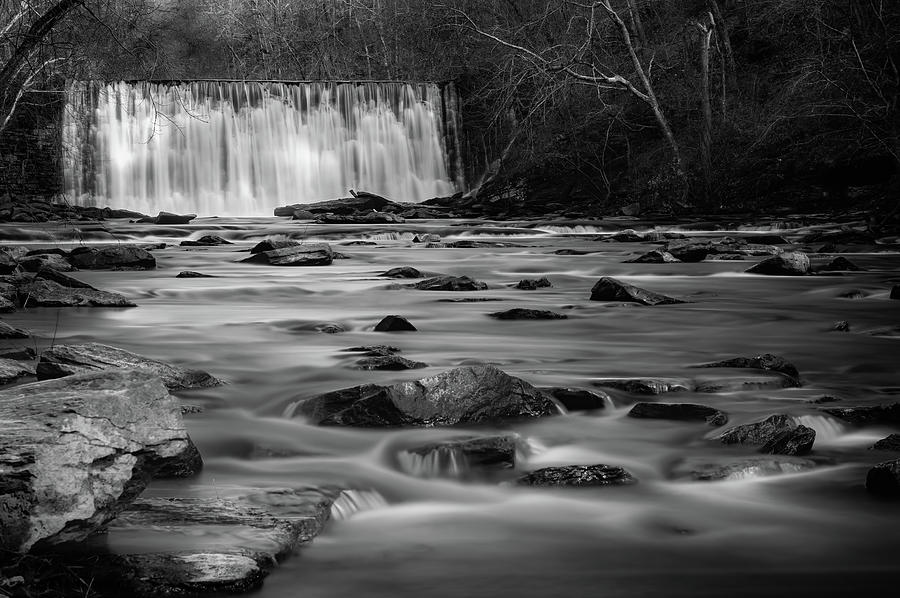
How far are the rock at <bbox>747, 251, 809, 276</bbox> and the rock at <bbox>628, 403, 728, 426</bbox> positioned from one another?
22.9 ft

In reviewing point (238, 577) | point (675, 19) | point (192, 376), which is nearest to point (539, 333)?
point (192, 376)

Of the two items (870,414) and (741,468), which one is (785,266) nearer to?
(870,414)

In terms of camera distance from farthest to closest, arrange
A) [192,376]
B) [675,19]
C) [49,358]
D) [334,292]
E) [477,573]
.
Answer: [675,19] → [334,292] → [192,376] → [49,358] → [477,573]

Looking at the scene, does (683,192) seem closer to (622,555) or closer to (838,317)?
(838,317)

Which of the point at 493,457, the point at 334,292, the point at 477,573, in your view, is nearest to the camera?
the point at 477,573

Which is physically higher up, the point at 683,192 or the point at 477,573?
the point at 683,192

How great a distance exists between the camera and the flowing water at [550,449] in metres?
2.30

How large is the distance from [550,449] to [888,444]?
1161 millimetres

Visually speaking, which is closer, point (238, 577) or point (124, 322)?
point (238, 577)

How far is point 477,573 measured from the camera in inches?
89.7

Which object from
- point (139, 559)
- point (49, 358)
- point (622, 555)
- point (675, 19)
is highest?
point (675, 19)

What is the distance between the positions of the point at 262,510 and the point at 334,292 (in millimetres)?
6788

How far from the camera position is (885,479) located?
2855 mm

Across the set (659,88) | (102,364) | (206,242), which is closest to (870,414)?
(102,364)
